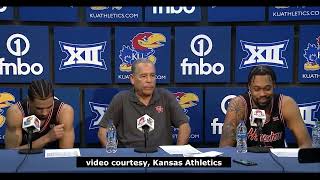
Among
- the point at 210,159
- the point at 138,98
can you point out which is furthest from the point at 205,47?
the point at 210,159

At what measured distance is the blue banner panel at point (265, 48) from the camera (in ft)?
11.5

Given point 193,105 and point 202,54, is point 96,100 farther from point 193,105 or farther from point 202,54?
point 202,54

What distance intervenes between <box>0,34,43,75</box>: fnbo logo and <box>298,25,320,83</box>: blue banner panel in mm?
2248

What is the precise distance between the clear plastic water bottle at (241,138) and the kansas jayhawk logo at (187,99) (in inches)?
43.2

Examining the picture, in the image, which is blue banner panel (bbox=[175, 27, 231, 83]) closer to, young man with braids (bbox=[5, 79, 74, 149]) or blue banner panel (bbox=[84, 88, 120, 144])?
blue banner panel (bbox=[84, 88, 120, 144])

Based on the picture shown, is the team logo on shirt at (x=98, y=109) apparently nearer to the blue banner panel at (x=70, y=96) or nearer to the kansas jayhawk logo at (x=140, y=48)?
the blue banner panel at (x=70, y=96)

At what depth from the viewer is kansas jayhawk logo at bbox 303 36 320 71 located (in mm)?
3537

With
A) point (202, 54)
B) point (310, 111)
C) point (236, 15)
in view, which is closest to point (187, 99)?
point (202, 54)

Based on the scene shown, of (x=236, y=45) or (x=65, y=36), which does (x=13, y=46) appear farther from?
(x=236, y=45)

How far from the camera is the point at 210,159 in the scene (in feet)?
2.82

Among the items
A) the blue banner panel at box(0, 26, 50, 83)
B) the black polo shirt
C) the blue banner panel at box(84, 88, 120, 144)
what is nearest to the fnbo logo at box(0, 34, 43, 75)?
the blue banner panel at box(0, 26, 50, 83)

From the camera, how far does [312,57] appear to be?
11.6 ft

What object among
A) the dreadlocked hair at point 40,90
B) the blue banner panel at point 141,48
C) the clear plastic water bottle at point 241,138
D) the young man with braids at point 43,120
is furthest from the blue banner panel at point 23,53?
the clear plastic water bottle at point 241,138
